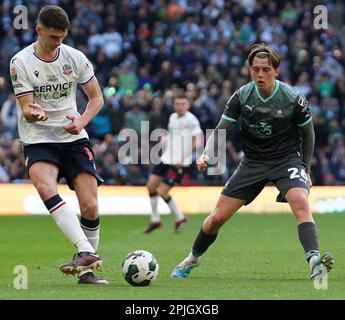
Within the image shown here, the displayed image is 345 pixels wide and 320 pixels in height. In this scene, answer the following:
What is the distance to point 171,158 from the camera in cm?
1898

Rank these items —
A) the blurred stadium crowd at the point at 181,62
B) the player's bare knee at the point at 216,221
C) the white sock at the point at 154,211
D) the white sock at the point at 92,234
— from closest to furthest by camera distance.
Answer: the white sock at the point at 92,234
the player's bare knee at the point at 216,221
the white sock at the point at 154,211
the blurred stadium crowd at the point at 181,62

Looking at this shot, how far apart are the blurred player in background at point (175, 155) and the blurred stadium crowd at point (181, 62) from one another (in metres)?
4.86

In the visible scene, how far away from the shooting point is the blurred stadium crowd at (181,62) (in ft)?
82.1

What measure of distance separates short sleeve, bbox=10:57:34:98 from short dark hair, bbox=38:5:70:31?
0.52 m

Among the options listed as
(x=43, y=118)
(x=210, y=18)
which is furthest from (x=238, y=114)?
(x=210, y=18)

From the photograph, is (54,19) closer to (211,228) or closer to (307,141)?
(211,228)

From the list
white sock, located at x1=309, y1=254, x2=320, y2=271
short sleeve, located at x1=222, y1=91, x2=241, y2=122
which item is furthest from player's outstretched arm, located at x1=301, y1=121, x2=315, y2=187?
white sock, located at x1=309, y1=254, x2=320, y2=271

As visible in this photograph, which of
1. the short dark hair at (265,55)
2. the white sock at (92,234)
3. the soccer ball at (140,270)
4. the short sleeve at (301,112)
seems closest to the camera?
the soccer ball at (140,270)

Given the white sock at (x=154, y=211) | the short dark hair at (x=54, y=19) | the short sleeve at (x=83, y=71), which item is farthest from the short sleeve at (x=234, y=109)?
the white sock at (x=154, y=211)

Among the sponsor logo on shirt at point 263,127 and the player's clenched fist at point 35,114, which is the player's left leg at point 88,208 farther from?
the sponsor logo on shirt at point 263,127

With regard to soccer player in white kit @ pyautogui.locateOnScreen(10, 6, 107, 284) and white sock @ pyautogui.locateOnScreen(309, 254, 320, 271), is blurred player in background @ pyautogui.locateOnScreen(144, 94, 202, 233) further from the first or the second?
white sock @ pyautogui.locateOnScreen(309, 254, 320, 271)

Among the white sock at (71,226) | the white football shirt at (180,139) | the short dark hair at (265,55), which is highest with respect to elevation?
the white football shirt at (180,139)

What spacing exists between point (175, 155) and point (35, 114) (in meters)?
9.63

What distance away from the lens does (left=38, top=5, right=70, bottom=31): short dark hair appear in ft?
31.3
